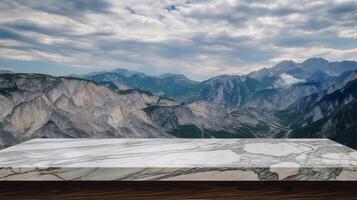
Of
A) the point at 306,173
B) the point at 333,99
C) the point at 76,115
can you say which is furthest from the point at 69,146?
the point at 333,99

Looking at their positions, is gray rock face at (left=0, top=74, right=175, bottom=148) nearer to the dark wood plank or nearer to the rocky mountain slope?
the rocky mountain slope

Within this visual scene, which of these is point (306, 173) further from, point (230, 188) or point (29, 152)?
point (29, 152)

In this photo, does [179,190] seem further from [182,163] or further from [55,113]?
[55,113]

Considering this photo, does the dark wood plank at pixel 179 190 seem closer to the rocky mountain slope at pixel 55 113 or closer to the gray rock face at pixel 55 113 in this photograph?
the rocky mountain slope at pixel 55 113

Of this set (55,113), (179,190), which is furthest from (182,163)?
(55,113)

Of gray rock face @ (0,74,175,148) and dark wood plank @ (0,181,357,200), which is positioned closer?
dark wood plank @ (0,181,357,200)

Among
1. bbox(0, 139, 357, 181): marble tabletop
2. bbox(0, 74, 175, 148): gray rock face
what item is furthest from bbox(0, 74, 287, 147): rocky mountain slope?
Answer: bbox(0, 139, 357, 181): marble tabletop
